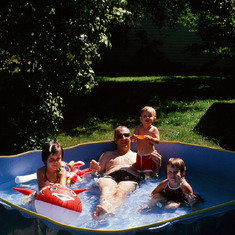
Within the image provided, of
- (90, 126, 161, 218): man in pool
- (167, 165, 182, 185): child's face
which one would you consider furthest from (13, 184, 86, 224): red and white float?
(167, 165, 182, 185): child's face

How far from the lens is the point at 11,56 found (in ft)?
16.8

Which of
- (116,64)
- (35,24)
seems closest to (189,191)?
(35,24)

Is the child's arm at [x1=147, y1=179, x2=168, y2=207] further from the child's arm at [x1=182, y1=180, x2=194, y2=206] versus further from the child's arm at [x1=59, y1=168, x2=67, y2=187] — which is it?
the child's arm at [x1=59, y1=168, x2=67, y2=187]

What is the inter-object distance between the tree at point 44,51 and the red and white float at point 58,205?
1981mm

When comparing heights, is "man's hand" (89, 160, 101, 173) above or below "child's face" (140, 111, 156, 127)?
below

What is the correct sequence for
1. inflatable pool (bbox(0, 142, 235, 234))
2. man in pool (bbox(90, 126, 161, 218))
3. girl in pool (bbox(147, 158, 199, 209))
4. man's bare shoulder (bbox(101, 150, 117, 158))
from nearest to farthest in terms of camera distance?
inflatable pool (bbox(0, 142, 235, 234)), girl in pool (bbox(147, 158, 199, 209)), man in pool (bbox(90, 126, 161, 218)), man's bare shoulder (bbox(101, 150, 117, 158))

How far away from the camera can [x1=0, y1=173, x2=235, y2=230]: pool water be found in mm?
3348

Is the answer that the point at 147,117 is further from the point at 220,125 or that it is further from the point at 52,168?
the point at 220,125

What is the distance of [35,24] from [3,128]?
186 cm

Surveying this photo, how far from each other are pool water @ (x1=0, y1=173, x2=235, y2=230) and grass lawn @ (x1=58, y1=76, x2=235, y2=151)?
1371 millimetres

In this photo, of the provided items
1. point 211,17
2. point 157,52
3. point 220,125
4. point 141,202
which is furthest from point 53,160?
point 157,52

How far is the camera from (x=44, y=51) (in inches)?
196

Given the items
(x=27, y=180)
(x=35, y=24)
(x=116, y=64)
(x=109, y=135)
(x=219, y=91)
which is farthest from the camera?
(x=116, y=64)

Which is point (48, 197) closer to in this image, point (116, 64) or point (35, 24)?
point (35, 24)
